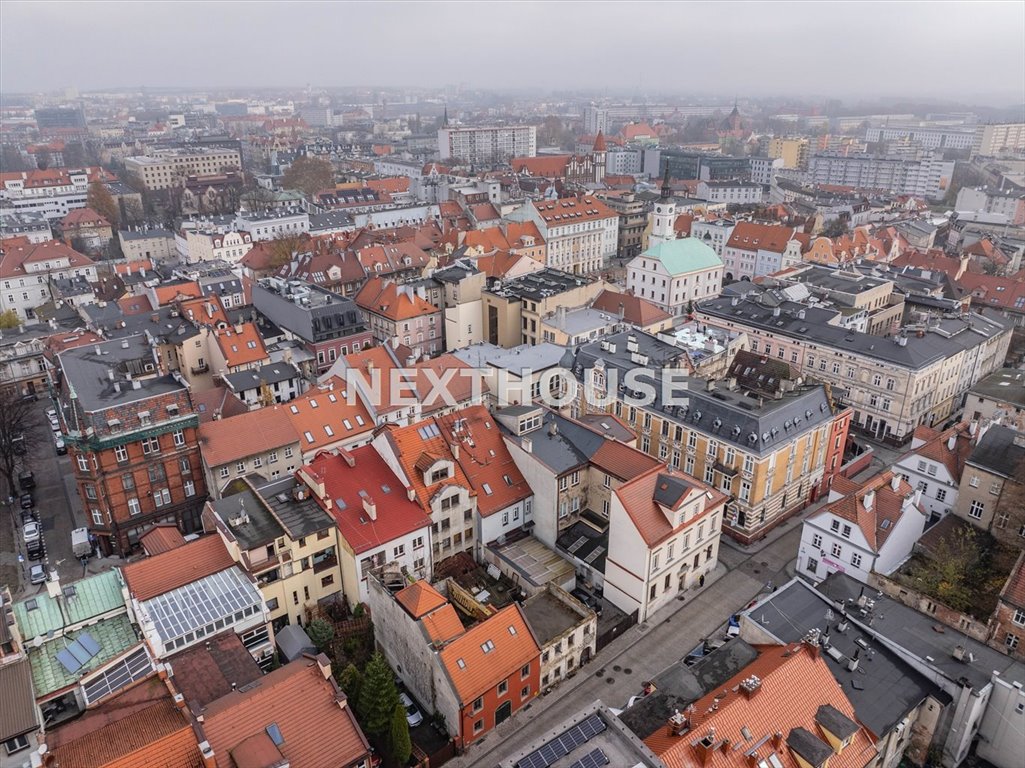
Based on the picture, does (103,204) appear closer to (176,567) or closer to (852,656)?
(176,567)

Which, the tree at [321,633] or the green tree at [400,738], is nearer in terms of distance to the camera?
the green tree at [400,738]

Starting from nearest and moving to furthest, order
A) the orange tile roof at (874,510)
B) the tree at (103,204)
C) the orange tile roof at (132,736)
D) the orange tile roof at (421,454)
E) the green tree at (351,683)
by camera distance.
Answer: the orange tile roof at (132,736) < the green tree at (351,683) < the orange tile roof at (874,510) < the orange tile roof at (421,454) < the tree at (103,204)

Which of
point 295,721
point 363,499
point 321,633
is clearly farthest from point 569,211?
point 295,721

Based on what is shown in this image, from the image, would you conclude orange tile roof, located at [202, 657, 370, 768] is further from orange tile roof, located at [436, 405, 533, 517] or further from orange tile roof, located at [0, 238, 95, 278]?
orange tile roof, located at [0, 238, 95, 278]

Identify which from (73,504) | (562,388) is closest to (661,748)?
(562,388)

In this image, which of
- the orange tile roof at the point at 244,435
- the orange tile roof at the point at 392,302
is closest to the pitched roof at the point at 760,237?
the orange tile roof at the point at 392,302

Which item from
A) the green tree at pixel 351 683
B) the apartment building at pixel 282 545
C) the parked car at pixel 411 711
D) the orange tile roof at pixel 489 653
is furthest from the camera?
the apartment building at pixel 282 545

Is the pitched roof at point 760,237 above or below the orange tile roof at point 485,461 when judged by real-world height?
above

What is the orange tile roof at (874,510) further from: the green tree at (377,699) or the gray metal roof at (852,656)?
the green tree at (377,699)
